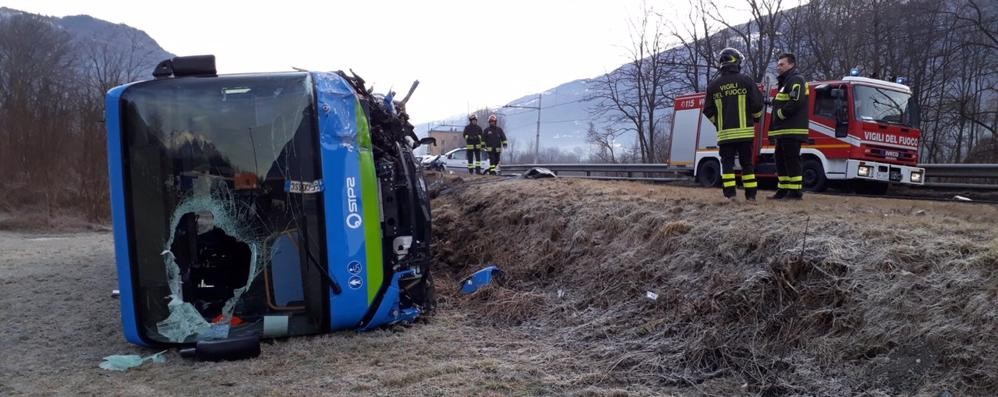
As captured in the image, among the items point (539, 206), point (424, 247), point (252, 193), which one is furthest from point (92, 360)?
point (539, 206)

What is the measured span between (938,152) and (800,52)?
5.88 meters

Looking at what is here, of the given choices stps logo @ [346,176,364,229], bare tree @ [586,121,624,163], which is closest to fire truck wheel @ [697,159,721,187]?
stps logo @ [346,176,364,229]

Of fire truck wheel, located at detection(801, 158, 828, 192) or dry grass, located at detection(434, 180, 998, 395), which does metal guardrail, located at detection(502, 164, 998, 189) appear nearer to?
fire truck wheel, located at detection(801, 158, 828, 192)

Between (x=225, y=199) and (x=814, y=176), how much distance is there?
9850 millimetres

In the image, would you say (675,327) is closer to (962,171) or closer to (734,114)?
(734,114)

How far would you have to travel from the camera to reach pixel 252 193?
14.1 feet

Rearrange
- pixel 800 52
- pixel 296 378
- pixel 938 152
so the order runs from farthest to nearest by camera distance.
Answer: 1. pixel 800 52
2. pixel 938 152
3. pixel 296 378

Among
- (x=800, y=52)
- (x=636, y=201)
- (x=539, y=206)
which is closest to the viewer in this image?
(x=636, y=201)

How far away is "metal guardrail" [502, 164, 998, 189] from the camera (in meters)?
10.2

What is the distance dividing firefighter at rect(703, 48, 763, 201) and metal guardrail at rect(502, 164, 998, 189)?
6.13 m

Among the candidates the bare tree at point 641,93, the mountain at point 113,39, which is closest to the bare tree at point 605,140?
the bare tree at point 641,93

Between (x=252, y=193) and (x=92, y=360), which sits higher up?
(x=252, y=193)

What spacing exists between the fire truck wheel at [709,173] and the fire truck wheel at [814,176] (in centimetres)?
231

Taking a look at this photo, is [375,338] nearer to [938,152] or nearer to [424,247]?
[424,247]
